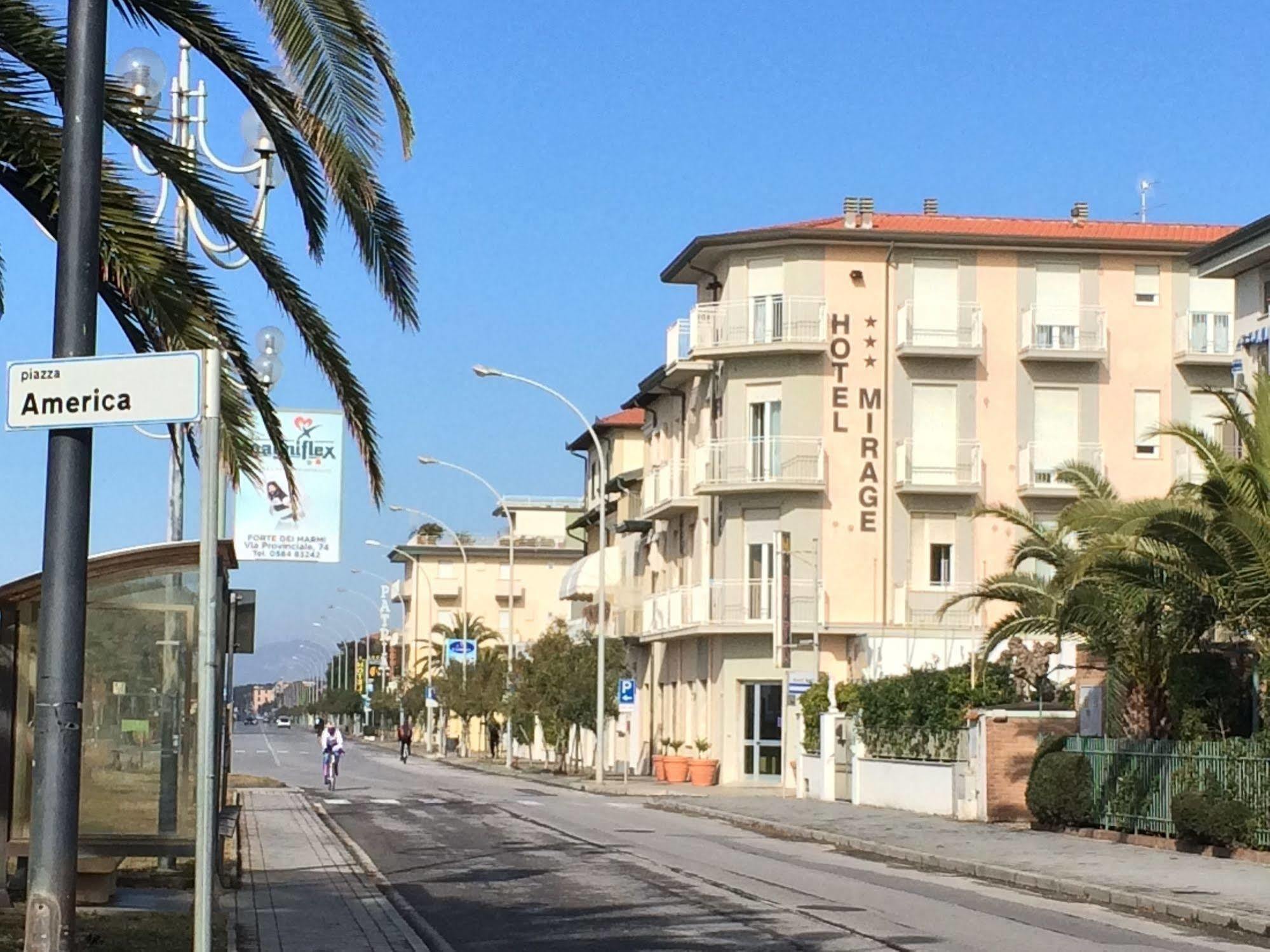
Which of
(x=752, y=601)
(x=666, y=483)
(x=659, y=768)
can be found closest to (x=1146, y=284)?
(x=752, y=601)

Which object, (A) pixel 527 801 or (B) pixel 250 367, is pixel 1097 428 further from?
(B) pixel 250 367

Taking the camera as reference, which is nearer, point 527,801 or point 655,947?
point 655,947

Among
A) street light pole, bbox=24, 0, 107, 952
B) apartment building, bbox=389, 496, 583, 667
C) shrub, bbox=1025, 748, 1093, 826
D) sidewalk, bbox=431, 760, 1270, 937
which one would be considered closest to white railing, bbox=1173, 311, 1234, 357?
sidewalk, bbox=431, 760, 1270, 937

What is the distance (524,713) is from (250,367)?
53911 millimetres

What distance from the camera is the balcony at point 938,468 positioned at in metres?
51.6

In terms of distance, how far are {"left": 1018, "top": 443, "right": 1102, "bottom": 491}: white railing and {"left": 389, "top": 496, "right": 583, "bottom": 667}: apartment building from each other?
209 ft

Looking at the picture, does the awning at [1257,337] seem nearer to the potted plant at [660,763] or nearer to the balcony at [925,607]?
the balcony at [925,607]

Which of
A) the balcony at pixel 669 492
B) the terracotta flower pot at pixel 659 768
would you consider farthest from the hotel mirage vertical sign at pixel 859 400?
the terracotta flower pot at pixel 659 768

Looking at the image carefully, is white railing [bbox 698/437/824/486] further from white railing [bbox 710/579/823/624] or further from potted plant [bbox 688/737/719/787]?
potted plant [bbox 688/737/719/787]

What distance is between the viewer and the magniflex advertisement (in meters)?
23.4

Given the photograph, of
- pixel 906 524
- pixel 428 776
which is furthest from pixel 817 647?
pixel 428 776

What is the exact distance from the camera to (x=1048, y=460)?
173 ft

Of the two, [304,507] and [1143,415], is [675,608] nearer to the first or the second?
[1143,415]

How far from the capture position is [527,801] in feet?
134
